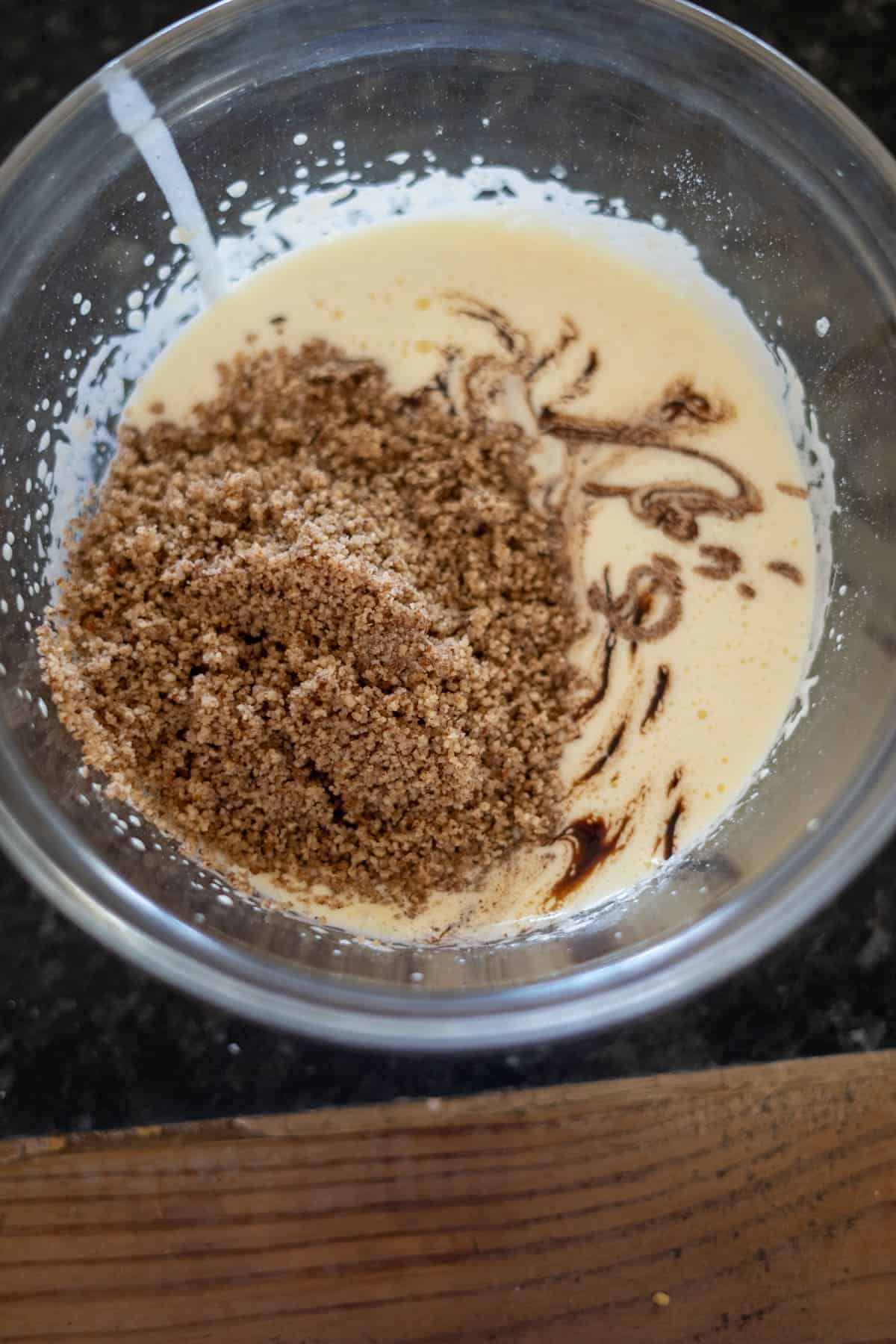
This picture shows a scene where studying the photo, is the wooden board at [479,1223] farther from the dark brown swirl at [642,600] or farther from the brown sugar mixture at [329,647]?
the dark brown swirl at [642,600]

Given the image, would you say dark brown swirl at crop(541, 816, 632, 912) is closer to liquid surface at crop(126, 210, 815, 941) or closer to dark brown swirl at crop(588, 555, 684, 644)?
liquid surface at crop(126, 210, 815, 941)

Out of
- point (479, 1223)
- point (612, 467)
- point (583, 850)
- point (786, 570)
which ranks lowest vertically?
point (479, 1223)

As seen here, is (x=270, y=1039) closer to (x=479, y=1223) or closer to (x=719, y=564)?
(x=479, y=1223)

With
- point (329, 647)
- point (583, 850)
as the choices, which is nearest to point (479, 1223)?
point (583, 850)

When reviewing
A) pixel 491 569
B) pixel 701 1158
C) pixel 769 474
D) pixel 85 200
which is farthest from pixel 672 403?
pixel 701 1158

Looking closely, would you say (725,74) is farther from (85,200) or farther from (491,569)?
(85,200)

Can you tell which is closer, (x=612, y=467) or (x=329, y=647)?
(x=329, y=647)

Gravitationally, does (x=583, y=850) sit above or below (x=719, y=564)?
below
